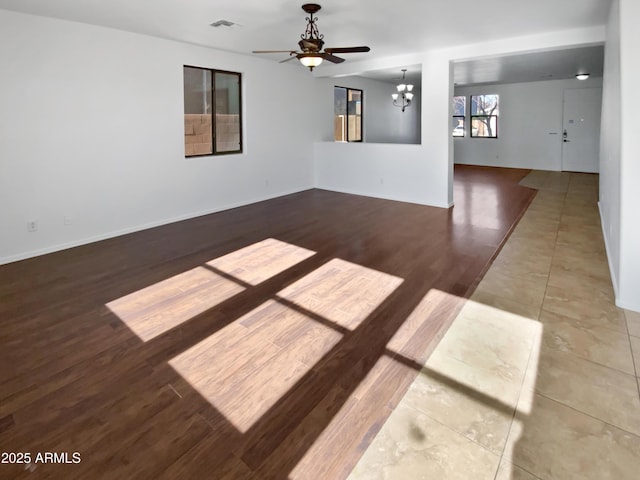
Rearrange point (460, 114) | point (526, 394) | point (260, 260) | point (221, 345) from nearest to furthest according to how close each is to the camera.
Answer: point (526, 394) → point (221, 345) → point (260, 260) → point (460, 114)

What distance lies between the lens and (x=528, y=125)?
1125 cm

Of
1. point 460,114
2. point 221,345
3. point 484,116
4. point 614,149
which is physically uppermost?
point 460,114

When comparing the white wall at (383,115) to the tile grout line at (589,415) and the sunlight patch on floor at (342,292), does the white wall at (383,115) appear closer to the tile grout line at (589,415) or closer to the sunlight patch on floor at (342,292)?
the sunlight patch on floor at (342,292)

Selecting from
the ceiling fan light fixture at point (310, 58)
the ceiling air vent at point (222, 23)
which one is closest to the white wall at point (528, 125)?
the ceiling fan light fixture at point (310, 58)

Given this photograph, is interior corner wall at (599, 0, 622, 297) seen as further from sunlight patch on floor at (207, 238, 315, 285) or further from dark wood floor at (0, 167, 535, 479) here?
sunlight patch on floor at (207, 238, 315, 285)

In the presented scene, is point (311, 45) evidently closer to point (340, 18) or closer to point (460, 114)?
point (340, 18)

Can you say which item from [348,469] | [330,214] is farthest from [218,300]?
[330,214]

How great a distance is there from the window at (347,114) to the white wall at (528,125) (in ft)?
14.6

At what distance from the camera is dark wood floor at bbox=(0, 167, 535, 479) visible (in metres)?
1.78

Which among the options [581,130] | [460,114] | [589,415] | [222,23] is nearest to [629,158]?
[589,415]

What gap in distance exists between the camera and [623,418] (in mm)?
1881

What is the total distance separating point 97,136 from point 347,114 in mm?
6111

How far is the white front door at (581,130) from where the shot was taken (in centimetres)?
1014

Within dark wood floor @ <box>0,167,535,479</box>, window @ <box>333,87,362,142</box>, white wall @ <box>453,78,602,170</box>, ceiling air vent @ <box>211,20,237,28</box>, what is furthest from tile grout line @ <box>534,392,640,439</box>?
white wall @ <box>453,78,602,170</box>
